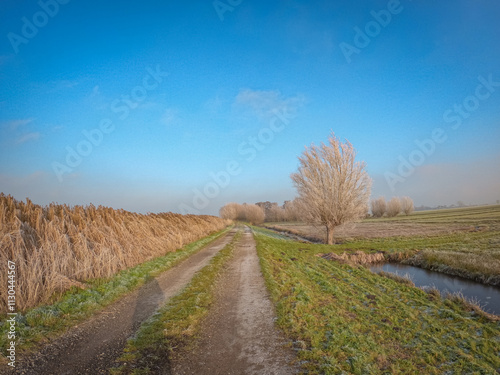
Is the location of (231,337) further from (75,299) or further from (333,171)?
(333,171)

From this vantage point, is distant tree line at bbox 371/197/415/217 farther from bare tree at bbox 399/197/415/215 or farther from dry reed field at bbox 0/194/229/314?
dry reed field at bbox 0/194/229/314

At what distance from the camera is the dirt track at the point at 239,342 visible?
4242 millimetres

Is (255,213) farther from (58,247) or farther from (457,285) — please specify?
(58,247)

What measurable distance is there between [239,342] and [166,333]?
1.56 meters

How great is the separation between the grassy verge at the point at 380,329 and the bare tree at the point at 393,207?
102 meters

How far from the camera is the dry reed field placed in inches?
265

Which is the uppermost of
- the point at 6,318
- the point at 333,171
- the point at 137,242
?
the point at 333,171

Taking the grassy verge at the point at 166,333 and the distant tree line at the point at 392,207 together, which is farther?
the distant tree line at the point at 392,207

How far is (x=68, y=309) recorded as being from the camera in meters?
6.39

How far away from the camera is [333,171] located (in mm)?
24359

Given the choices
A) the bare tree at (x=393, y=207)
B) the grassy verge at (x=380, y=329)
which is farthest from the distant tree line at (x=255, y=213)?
the grassy verge at (x=380, y=329)

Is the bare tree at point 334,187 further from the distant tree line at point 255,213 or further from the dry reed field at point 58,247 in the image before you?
the distant tree line at point 255,213

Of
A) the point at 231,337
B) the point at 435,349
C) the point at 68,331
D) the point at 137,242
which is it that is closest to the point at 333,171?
the point at 137,242

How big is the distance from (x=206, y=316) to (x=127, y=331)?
6.00 feet
